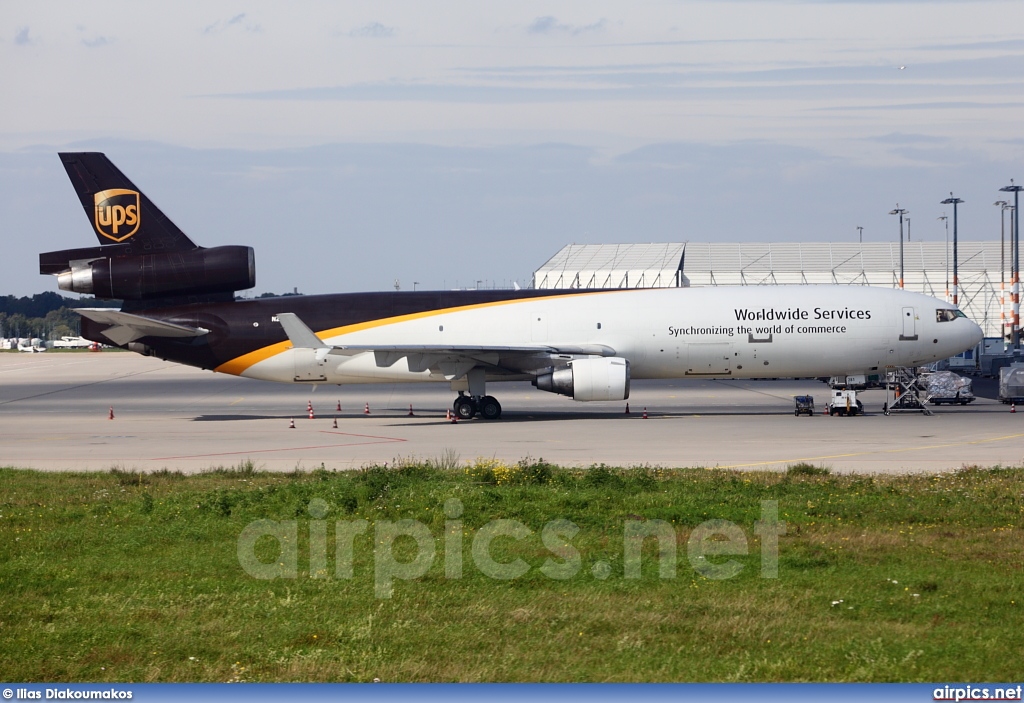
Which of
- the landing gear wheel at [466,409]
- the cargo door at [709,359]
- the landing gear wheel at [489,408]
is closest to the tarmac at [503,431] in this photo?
the landing gear wheel at [489,408]

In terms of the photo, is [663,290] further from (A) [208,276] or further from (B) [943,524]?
(B) [943,524]

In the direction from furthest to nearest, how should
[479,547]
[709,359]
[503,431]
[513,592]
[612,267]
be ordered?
[612,267]
[709,359]
[503,431]
[479,547]
[513,592]

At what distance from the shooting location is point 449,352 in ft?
121

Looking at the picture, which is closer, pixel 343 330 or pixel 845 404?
pixel 845 404

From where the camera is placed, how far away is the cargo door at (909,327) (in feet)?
128

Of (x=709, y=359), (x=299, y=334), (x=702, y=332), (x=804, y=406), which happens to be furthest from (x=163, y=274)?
(x=804, y=406)

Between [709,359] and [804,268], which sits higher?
[804,268]

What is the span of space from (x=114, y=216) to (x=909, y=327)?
3017 centimetres

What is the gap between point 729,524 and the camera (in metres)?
15.5

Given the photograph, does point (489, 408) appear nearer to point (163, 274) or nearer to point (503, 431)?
point (503, 431)

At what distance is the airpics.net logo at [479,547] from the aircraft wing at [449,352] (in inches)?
783

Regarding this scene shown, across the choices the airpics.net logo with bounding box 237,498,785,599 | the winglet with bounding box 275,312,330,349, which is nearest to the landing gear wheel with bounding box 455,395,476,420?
the winglet with bounding box 275,312,330,349

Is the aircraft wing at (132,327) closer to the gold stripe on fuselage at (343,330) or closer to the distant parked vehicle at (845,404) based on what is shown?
the gold stripe on fuselage at (343,330)

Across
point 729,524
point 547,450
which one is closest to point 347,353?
point 547,450
